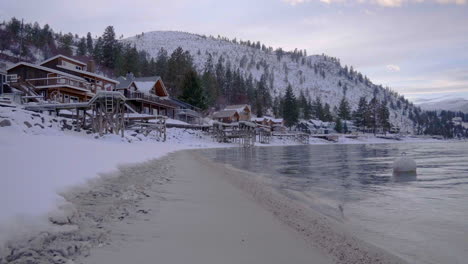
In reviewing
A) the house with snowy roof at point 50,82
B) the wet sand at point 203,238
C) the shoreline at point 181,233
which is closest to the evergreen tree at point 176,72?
the house with snowy roof at point 50,82

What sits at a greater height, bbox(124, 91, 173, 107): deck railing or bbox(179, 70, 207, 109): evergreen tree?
bbox(179, 70, 207, 109): evergreen tree

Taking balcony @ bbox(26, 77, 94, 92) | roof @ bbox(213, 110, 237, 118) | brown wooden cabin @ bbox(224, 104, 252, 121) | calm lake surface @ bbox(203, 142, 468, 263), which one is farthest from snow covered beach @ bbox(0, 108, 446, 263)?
brown wooden cabin @ bbox(224, 104, 252, 121)

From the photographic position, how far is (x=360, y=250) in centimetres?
441

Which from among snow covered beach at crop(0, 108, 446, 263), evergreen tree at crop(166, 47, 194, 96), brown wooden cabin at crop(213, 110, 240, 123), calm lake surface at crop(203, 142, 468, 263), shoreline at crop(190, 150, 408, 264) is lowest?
calm lake surface at crop(203, 142, 468, 263)

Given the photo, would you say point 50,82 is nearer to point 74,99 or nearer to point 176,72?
point 74,99

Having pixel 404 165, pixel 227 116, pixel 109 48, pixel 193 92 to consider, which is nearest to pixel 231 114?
pixel 227 116

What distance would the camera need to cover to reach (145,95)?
170 ft

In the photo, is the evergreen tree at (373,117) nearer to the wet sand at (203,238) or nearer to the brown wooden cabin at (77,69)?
the brown wooden cabin at (77,69)

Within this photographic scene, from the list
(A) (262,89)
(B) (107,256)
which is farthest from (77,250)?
(A) (262,89)

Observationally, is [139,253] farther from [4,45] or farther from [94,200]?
[4,45]

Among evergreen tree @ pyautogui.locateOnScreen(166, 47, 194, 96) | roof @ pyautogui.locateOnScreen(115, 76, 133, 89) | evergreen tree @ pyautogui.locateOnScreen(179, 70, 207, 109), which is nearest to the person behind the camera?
roof @ pyautogui.locateOnScreen(115, 76, 133, 89)

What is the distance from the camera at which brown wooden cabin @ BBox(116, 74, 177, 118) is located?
50.7m

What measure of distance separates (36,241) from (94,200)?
7.75 ft

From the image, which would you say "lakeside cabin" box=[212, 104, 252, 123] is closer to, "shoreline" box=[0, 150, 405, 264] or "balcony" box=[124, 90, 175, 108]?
"balcony" box=[124, 90, 175, 108]
